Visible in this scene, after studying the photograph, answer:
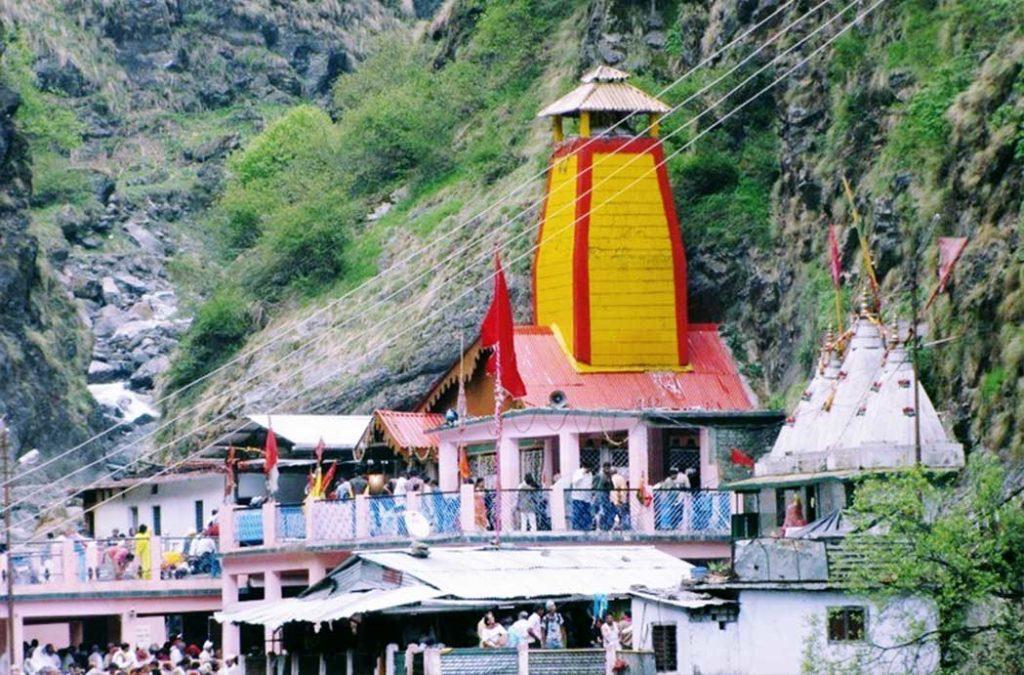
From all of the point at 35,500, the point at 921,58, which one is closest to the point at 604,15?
the point at 921,58

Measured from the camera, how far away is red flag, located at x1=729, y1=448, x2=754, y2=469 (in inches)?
2392

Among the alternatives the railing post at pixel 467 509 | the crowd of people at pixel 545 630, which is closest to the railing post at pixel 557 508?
the railing post at pixel 467 509

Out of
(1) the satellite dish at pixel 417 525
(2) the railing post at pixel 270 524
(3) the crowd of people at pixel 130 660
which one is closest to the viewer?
(1) the satellite dish at pixel 417 525

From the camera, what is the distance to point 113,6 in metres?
153

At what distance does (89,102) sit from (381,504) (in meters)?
92.6

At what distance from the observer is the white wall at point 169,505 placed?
238 feet

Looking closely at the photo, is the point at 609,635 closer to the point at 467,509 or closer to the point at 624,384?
the point at 467,509

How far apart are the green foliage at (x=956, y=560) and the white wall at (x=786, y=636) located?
663 mm

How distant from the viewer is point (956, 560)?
41.4 metres

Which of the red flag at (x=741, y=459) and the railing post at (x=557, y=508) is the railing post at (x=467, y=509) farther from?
the red flag at (x=741, y=459)

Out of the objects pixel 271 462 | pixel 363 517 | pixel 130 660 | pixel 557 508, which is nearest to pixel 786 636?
pixel 557 508

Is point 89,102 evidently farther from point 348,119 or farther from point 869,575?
point 869,575

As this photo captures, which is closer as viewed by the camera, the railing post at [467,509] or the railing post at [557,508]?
the railing post at [467,509]

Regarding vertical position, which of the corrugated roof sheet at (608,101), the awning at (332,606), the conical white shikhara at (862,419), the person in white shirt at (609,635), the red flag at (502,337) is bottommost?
the person in white shirt at (609,635)
